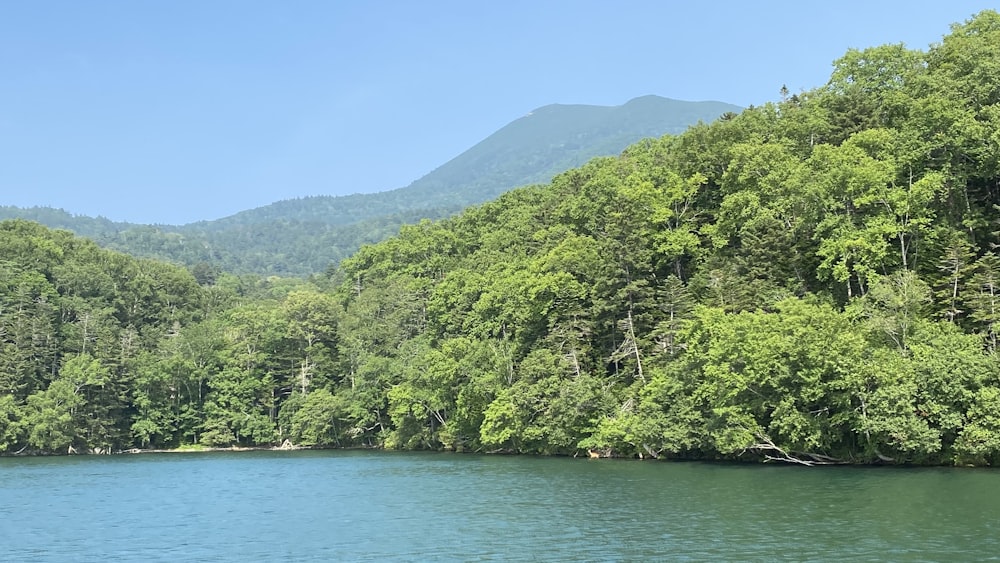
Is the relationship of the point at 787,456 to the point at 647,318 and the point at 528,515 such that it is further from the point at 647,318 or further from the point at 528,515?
the point at 528,515

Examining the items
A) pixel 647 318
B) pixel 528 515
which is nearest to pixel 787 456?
pixel 647 318

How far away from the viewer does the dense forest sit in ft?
153

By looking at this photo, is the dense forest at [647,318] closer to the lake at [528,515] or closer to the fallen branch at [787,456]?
the fallen branch at [787,456]

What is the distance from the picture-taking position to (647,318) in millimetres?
61781

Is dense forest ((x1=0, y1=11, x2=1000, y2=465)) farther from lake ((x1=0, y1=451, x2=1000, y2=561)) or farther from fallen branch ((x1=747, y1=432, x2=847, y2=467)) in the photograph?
lake ((x1=0, y1=451, x2=1000, y2=561))

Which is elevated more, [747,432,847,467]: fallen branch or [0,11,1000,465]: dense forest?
[0,11,1000,465]: dense forest

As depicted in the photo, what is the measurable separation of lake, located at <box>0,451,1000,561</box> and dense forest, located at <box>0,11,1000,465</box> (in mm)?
4443

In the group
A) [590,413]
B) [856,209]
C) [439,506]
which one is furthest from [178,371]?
[856,209]

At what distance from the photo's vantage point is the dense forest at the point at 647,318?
46.6 metres

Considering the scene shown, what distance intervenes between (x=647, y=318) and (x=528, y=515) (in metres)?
30.5

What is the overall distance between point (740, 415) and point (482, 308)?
3341 centimetres

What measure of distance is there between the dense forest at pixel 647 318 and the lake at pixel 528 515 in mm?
4443

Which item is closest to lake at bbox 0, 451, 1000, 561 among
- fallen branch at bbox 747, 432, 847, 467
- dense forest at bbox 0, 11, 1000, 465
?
fallen branch at bbox 747, 432, 847, 467

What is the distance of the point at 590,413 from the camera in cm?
6069
